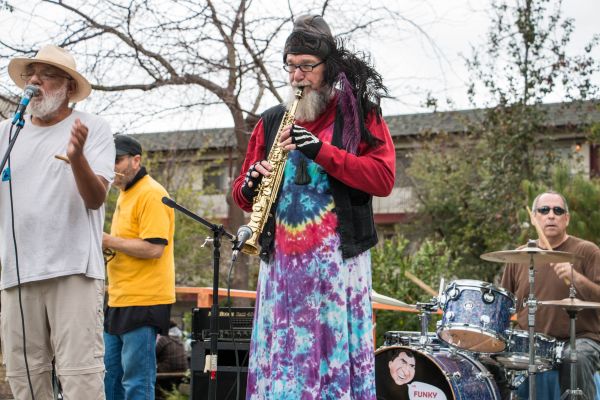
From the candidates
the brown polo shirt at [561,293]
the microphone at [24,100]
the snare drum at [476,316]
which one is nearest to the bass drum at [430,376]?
the snare drum at [476,316]

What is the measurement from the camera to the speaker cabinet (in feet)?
20.0

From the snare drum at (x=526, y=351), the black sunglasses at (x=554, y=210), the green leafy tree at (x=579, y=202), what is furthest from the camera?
the green leafy tree at (x=579, y=202)

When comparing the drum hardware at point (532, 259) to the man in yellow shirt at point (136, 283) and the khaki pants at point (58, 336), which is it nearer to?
the man in yellow shirt at point (136, 283)

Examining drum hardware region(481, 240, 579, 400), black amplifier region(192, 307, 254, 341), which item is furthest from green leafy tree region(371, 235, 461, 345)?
black amplifier region(192, 307, 254, 341)

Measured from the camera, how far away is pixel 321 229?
153 inches

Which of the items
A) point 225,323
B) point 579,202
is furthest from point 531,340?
point 579,202

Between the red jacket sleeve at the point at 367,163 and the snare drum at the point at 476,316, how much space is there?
2.56m

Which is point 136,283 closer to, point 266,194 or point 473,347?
point 266,194

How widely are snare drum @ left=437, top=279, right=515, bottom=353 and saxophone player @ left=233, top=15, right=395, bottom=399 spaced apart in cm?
250

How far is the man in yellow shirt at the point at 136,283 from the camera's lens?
5621 millimetres

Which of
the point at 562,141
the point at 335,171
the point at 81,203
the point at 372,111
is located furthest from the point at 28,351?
the point at 562,141

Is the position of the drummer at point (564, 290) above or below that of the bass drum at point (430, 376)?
above

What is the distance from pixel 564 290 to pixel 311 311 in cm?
363

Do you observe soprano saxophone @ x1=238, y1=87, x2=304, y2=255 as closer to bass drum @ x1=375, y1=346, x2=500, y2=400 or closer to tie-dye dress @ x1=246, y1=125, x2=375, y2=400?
tie-dye dress @ x1=246, y1=125, x2=375, y2=400
